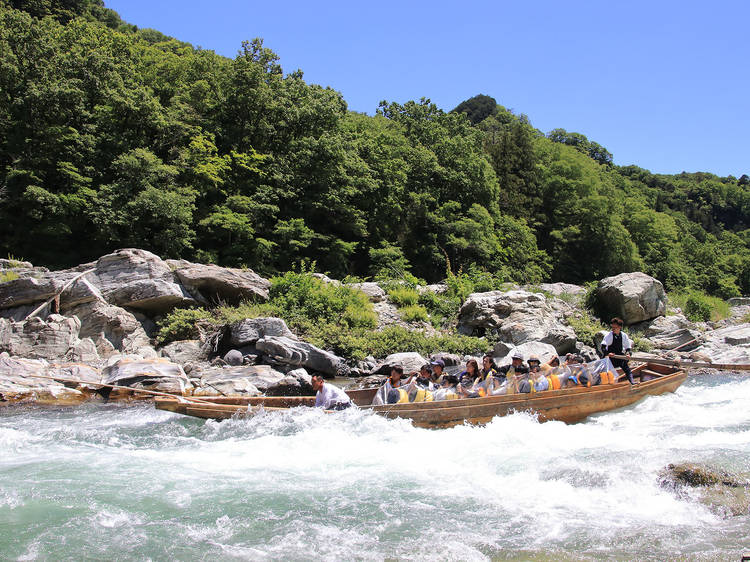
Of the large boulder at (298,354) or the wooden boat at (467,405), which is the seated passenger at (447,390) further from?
the large boulder at (298,354)

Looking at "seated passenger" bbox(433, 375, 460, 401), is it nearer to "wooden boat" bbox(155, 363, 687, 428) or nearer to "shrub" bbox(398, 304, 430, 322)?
"wooden boat" bbox(155, 363, 687, 428)

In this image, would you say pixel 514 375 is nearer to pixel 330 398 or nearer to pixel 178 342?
pixel 330 398

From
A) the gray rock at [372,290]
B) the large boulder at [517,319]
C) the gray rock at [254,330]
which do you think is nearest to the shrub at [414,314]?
the gray rock at [372,290]

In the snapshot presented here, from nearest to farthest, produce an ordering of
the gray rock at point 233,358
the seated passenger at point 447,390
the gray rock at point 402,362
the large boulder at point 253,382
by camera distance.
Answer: the seated passenger at point 447,390 < the large boulder at point 253,382 < the gray rock at point 233,358 < the gray rock at point 402,362

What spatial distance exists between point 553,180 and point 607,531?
3959cm

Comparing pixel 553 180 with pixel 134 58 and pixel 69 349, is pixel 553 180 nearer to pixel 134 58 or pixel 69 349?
pixel 134 58

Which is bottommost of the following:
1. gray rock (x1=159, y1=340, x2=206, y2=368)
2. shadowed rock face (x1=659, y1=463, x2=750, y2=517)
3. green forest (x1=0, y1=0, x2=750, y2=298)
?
shadowed rock face (x1=659, y1=463, x2=750, y2=517)

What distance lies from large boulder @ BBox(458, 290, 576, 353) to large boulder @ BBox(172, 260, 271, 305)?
7.93 metres

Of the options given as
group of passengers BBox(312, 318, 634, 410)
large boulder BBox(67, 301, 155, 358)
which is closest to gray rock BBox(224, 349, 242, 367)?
large boulder BBox(67, 301, 155, 358)

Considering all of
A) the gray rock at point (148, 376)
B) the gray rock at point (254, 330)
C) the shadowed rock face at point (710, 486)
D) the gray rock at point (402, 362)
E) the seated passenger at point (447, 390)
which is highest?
the gray rock at point (254, 330)

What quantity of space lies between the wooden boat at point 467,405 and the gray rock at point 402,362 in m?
4.74

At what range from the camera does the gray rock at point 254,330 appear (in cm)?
1605

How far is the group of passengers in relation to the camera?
33.0 feet

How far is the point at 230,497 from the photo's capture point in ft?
20.9
